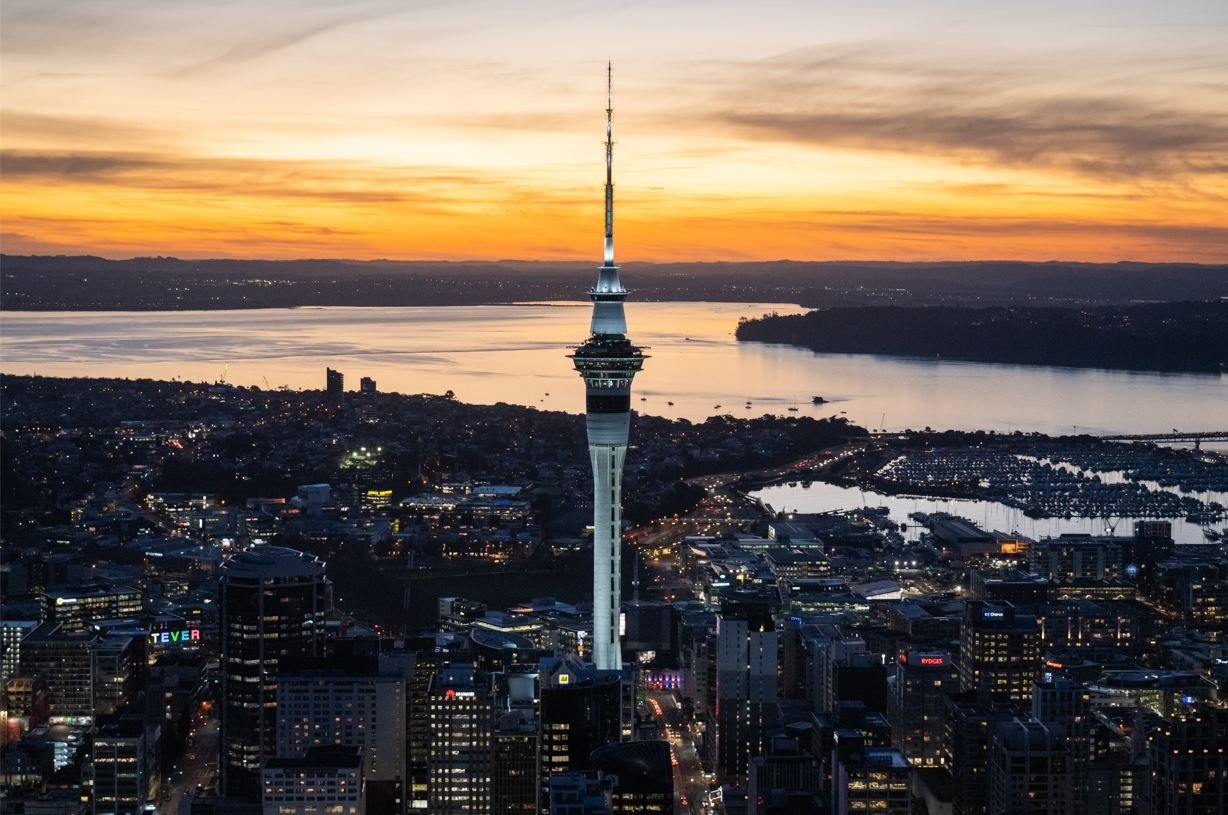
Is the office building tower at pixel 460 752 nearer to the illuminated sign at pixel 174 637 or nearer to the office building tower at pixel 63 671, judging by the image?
the office building tower at pixel 63 671

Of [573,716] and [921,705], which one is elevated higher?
[573,716]

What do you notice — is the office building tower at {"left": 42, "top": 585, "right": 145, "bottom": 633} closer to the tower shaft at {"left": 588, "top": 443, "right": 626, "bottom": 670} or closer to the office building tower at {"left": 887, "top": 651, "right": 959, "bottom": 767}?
the tower shaft at {"left": 588, "top": 443, "right": 626, "bottom": 670}

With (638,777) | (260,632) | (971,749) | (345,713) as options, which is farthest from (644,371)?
(638,777)

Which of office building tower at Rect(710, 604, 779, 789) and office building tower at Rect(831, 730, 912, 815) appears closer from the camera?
office building tower at Rect(831, 730, 912, 815)

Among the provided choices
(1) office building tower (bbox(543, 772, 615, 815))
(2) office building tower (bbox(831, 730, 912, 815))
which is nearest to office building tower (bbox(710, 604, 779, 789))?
(2) office building tower (bbox(831, 730, 912, 815))

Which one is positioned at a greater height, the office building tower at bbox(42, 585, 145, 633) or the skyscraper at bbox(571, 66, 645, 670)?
the skyscraper at bbox(571, 66, 645, 670)

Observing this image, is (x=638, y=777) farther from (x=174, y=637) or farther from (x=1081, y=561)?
(x=1081, y=561)

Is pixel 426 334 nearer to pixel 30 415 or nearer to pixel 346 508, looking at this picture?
pixel 30 415
